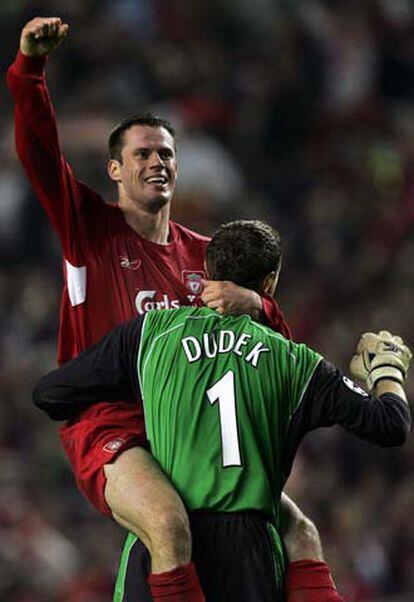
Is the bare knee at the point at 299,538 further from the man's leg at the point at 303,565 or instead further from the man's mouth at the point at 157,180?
the man's mouth at the point at 157,180

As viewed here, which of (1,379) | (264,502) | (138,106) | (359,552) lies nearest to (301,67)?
(138,106)

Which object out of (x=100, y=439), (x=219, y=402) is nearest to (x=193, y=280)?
(x=100, y=439)

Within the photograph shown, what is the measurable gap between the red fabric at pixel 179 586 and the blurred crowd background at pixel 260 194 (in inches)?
179

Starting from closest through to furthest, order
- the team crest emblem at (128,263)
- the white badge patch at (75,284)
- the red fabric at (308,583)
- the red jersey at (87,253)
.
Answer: the red fabric at (308,583)
the red jersey at (87,253)
the white badge patch at (75,284)
the team crest emblem at (128,263)

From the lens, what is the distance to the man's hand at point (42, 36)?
16.8 ft

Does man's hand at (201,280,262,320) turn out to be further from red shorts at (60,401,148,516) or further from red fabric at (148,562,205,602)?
red fabric at (148,562,205,602)

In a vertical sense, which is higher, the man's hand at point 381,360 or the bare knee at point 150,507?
the man's hand at point 381,360

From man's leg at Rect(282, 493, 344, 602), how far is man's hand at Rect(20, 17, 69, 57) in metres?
1.75

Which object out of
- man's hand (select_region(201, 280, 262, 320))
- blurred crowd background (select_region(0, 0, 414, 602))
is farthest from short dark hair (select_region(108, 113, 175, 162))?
blurred crowd background (select_region(0, 0, 414, 602))

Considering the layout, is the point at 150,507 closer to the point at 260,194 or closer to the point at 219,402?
the point at 219,402

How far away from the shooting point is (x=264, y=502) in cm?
489

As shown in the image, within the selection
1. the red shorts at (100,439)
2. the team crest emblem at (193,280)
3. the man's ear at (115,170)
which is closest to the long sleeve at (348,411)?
the red shorts at (100,439)

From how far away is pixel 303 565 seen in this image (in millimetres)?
5156

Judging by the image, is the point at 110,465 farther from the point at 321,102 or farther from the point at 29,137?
the point at 321,102
